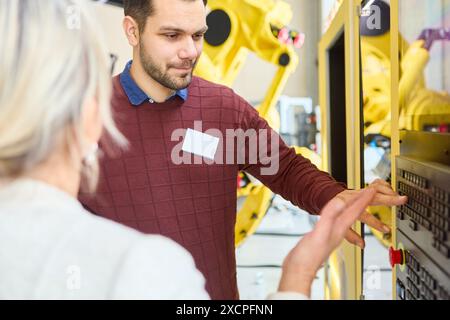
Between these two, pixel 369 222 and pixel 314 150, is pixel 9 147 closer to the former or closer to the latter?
pixel 369 222

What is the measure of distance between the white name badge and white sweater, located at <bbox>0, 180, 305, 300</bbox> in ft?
1.45

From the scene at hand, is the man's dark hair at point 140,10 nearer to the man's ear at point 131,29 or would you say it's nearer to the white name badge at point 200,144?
the man's ear at point 131,29

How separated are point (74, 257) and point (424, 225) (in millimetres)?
551

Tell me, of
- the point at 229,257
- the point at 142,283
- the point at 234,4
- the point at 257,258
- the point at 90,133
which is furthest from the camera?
the point at 257,258

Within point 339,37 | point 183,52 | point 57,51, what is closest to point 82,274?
point 57,51

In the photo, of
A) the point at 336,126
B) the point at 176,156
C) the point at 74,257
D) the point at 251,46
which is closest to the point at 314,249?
the point at 74,257

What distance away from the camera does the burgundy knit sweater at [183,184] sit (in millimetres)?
1156

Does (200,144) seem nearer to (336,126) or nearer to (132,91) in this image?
(132,91)

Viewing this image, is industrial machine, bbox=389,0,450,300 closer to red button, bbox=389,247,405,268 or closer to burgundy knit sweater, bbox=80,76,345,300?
red button, bbox=389,247,405,268

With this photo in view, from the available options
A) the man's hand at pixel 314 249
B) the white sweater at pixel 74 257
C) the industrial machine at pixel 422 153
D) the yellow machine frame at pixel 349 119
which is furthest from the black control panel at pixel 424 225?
the yellow machine frame at pixel 349 119

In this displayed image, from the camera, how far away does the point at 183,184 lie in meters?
1.19

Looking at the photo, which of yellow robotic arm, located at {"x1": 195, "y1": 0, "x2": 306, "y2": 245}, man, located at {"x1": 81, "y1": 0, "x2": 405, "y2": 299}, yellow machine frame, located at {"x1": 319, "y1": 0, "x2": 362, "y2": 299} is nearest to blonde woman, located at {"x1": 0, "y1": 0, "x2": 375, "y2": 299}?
man, located at {"x1": 81, "y1": 0, "x2": 405, "y2": 299}

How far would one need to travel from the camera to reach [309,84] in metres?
1.78

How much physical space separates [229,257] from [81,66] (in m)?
0.66
